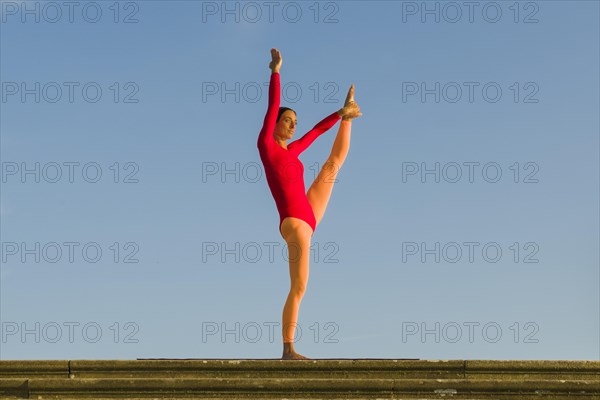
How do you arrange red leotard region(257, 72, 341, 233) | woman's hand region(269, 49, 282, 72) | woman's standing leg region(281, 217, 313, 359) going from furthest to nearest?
woman's hand region(269, 49, 282, 72)
red leotard region(257, 72, 341, 233)
woman's standing leg region(281, 217, 313, 359)

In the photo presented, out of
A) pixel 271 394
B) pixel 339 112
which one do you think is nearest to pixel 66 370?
pixel 271 394

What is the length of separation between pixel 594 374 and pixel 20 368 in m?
5.64

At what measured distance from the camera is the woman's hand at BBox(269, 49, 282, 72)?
32.6 feet

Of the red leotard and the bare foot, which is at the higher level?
the red leotard

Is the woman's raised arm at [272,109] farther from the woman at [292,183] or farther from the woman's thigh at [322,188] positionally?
the woman's thigh at [322,188]

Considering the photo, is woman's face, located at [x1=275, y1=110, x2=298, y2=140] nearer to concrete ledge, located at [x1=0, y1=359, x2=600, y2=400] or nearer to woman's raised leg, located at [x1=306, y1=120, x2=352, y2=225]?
woman's raised leg, located at [x1=306, y1=120, x2=352, y2=225]

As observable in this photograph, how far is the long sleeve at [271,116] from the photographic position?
9.84 meters

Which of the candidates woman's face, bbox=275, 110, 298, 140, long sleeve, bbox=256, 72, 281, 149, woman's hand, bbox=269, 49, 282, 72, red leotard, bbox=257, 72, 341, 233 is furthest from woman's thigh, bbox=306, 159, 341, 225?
woman's hand, bbox=269, 49, 282, 72

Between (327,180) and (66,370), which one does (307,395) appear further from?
(327,180)

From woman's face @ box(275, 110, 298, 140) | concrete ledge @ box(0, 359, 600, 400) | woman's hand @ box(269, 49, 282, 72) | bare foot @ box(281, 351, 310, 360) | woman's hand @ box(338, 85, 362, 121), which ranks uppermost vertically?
woman's hand @ box(269, 49, 282, 72)

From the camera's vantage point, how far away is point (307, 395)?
24.3 ft

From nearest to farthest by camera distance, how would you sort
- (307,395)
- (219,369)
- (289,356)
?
1. (307,395)
2. (219,369)
3. (289,356)

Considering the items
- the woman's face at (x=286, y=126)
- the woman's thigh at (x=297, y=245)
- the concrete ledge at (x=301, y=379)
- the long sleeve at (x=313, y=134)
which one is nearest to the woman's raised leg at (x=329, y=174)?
the long sleeve at (x=313, y=134)

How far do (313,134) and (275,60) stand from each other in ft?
3.44
